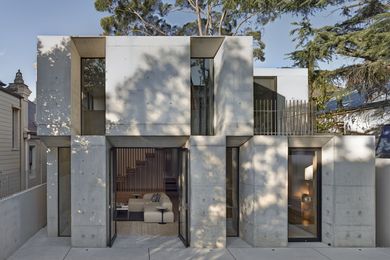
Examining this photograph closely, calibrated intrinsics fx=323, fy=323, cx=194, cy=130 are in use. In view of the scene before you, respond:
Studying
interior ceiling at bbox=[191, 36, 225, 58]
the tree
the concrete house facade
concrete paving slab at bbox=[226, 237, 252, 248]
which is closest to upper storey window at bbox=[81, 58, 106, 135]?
the concrete house facade

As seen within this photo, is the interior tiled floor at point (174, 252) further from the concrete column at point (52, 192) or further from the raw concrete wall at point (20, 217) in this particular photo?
the concrete column at point (52, 192)

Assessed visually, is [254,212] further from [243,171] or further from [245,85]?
[245,85]

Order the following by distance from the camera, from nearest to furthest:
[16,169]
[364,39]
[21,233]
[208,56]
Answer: [21,233]
[208,56]
[364,39]
[16,169]

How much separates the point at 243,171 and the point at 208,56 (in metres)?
3.38

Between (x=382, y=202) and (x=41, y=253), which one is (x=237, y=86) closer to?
(x=382, y=202)

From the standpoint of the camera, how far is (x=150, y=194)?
42.8ft

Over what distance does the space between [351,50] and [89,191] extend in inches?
426

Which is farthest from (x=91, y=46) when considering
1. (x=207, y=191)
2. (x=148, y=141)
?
(x=207, y=191)

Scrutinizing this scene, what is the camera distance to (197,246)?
8.08 m

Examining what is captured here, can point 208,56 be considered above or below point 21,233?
above

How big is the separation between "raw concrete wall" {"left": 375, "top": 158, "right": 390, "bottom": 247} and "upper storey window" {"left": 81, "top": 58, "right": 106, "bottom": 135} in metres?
7.63

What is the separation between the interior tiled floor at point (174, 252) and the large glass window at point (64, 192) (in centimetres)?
56

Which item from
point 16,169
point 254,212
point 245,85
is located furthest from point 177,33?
point 254,212

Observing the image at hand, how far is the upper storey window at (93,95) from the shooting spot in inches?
361
